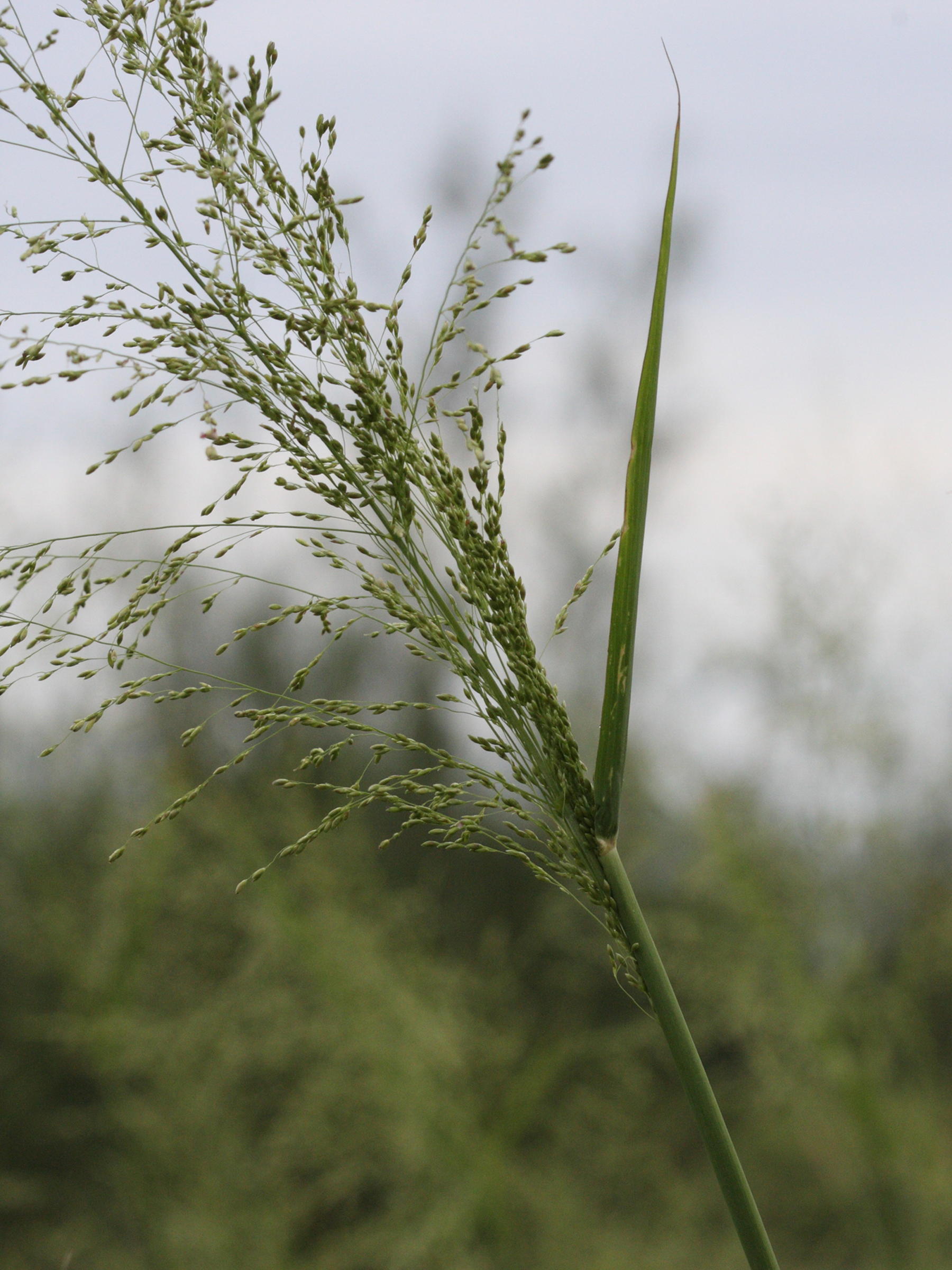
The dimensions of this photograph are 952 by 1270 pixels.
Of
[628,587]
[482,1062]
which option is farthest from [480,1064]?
[628,587]

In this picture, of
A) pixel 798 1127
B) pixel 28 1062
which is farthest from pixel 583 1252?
pixel 28 1062

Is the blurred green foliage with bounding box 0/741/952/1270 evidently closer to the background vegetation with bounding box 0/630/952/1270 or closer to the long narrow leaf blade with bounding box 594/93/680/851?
the background vegetation with bounding box 0/630/952/1270

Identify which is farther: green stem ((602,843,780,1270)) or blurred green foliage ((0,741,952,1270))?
blurred green foliage ((0,741,952,1270))

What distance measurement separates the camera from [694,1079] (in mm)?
583

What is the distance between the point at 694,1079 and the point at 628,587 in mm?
295

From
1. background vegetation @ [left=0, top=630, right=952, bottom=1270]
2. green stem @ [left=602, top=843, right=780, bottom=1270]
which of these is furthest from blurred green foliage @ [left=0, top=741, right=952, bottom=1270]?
green stem @ [left=602, top=843, right=780, bottom=1270]

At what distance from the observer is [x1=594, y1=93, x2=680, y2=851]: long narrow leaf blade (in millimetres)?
593

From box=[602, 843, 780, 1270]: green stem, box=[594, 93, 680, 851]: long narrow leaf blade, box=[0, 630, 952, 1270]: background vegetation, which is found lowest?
box=[0, 630, 952, 1270]: background vegetation

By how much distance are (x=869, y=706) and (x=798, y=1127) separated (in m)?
1.31

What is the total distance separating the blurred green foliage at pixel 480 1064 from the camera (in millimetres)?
2734

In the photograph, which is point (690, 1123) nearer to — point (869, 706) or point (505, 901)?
point (505, 901)

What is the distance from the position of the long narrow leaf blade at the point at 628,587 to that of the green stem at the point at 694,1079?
0.04 m

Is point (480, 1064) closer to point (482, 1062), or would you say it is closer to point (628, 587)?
point (482, 1062)

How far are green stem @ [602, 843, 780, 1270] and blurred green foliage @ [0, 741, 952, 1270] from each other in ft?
7.59
